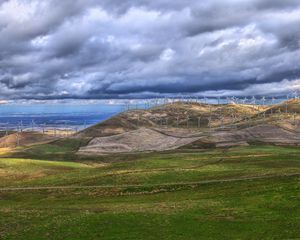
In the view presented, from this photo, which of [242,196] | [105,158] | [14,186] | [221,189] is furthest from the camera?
[105,158]

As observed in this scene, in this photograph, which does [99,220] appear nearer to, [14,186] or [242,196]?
[242,196]

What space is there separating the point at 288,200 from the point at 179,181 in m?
34.8

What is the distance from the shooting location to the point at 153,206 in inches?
2362

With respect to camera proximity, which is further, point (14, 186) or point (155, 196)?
point (14, 186)

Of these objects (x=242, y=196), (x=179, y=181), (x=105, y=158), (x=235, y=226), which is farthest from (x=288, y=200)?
(x=105, y=158)

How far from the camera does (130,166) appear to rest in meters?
120

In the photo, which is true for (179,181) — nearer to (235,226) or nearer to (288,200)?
(288,200)

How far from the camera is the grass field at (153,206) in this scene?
152 ft

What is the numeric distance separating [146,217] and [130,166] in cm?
6724

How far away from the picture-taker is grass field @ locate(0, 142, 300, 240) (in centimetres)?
4625

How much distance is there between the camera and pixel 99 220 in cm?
5194

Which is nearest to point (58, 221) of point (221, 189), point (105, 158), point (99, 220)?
point (99, 220)

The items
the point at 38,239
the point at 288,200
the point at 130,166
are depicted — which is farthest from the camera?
the point at 130,166

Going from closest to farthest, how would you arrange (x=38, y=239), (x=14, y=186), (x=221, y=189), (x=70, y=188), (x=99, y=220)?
(x=38, y=239), (x=99, y=220), (x=221, y=189), (x=70, y=188), (x=14, y=186)
